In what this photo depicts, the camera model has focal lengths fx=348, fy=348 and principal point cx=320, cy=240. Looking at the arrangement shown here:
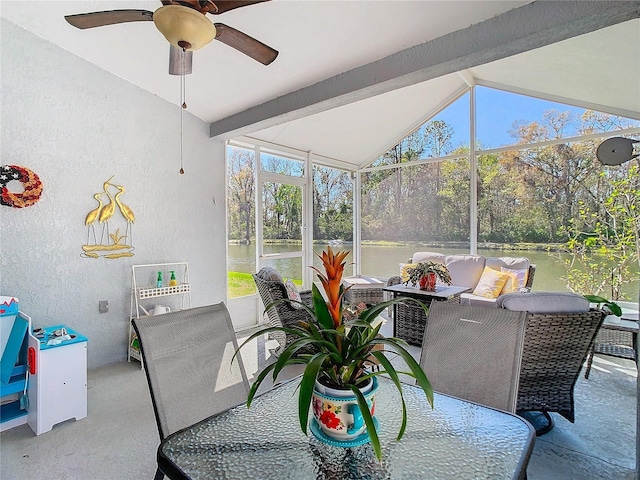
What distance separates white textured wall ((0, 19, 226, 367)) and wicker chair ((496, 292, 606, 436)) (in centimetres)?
336

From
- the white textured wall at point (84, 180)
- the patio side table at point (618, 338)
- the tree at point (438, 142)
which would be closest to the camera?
the patio side table at point (618, 338)

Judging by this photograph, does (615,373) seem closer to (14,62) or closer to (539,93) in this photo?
(539,93)

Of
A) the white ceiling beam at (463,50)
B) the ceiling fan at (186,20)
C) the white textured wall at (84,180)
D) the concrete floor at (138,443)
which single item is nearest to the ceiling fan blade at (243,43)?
the ceiling fan at (186,20)

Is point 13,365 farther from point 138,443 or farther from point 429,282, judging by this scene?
point 429,282

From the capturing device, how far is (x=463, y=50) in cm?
236

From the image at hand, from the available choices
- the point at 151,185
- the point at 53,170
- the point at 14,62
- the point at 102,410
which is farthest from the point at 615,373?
the point at 14,62

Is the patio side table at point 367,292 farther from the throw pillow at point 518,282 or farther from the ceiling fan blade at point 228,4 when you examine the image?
the ceiling fan blade at point 228,4

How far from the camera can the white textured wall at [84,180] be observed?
2.87 metres

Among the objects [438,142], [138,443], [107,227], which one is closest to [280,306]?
[138,443]

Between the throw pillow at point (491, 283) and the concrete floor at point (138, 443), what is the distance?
61.2 inches

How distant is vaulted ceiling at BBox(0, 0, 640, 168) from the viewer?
2.20 metres

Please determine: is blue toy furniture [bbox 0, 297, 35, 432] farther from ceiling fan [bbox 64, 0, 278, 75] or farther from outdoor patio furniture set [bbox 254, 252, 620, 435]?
outdoor patio furniture set [bbox 254, 252, 620, 435]

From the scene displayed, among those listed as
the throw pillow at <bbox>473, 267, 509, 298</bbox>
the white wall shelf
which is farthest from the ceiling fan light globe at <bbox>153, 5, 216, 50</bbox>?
the throw pillow at <bbox>473, 267, 509, 298</bbox>

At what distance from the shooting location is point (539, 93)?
4.56 m
